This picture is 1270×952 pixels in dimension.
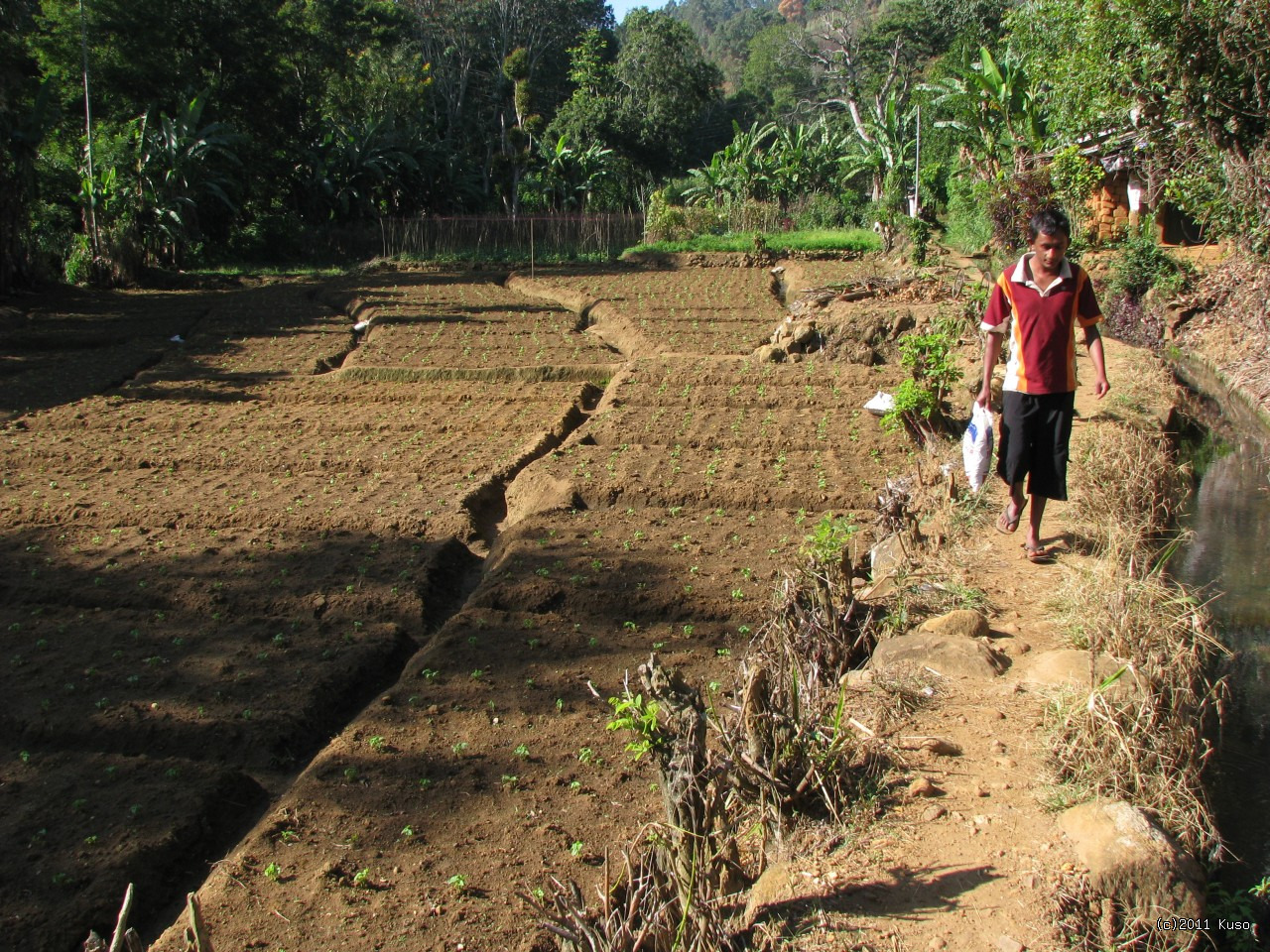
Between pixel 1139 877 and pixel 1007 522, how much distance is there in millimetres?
3139

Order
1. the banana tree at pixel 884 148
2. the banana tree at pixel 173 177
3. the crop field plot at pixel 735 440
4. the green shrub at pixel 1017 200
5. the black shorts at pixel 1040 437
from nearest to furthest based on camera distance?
the black shorts at pixel 1040 437, the crop field plot at pixel 735 440, the green shrub at pixel 1017 200, the banana tree at pixel 173 177, the banana tree at pixel 884 148

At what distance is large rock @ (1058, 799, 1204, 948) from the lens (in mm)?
2895

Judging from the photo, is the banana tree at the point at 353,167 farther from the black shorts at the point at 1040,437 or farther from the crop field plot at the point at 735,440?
the black shorts at the point at 1040,437

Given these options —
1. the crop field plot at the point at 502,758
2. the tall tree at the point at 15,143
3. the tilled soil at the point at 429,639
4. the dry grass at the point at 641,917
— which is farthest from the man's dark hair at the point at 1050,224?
the tall tree at the point at 15,143

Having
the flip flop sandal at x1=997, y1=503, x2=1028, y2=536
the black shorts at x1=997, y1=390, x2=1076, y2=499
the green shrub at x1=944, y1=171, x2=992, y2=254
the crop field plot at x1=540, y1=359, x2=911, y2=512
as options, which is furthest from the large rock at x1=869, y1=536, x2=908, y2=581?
the green shrub at x1=944, y1=171, x2=992, y2=254

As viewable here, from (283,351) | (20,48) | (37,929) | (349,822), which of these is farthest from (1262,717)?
(20,48)

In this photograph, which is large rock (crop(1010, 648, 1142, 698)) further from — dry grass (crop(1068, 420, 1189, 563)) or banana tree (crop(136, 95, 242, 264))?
banana tree (crop(136, 95, 242, 264))

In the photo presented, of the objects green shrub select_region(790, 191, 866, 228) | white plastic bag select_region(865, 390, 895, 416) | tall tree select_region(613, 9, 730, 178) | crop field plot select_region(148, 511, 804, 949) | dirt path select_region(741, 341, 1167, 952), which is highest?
tall tree select_region(613, 9, 730, 178)

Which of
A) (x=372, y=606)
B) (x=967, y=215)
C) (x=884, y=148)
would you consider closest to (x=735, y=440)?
(x=372, y=606)

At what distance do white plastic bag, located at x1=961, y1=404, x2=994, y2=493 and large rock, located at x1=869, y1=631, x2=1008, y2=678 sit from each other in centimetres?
190

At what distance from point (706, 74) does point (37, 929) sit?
42046 mm

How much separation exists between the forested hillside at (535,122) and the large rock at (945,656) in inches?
413

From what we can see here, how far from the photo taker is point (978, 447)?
6172 millimetres

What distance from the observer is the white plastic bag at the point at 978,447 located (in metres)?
6.07
